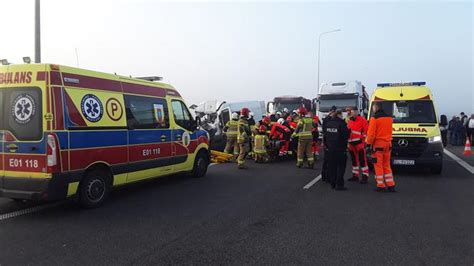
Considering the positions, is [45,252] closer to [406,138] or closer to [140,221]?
[140,221]

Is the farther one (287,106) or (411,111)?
(287,106)

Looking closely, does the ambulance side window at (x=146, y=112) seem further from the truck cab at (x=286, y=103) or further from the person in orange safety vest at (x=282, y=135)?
the truck cab at (x=286, y=103)

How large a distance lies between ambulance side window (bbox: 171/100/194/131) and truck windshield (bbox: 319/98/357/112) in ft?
37.0

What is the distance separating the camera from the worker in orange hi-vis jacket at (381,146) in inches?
330

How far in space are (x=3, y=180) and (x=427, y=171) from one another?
396 inches

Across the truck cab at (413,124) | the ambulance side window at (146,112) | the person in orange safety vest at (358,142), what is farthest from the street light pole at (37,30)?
the truck cab at (413,124)

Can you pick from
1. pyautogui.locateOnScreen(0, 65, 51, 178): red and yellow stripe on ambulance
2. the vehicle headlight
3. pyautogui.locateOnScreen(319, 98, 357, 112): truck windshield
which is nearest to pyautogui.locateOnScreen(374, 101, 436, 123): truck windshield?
the vehicle headlight

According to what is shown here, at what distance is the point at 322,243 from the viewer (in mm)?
5066

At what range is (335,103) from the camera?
19703 millimetres

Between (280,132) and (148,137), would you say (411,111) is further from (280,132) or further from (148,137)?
(148,137)

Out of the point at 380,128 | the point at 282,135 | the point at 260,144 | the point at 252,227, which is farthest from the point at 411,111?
the point at 252,227

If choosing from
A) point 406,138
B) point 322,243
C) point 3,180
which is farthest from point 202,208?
point 406,138

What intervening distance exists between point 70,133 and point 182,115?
11.3ft

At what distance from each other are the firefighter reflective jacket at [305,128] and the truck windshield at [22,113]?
7.47m
